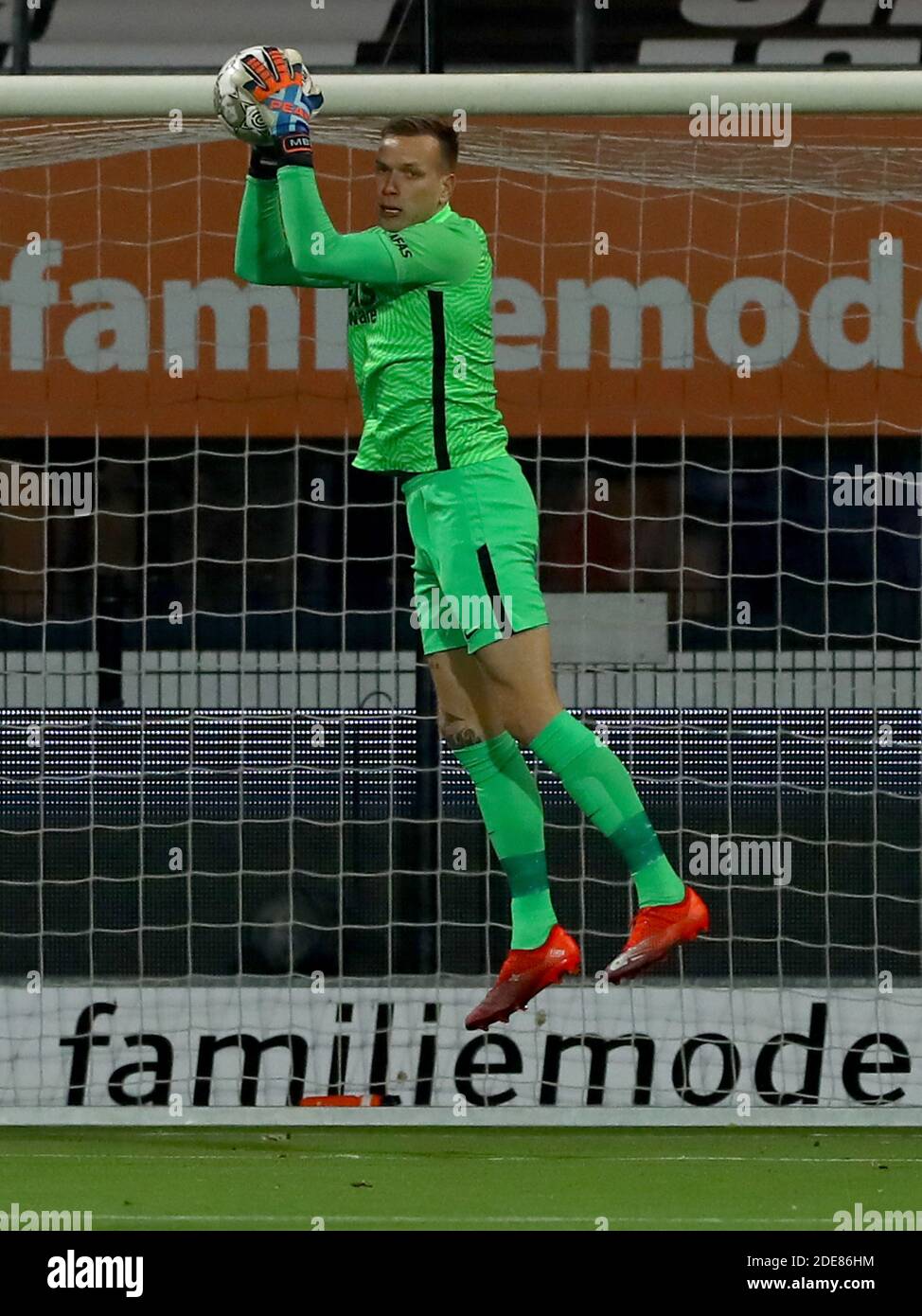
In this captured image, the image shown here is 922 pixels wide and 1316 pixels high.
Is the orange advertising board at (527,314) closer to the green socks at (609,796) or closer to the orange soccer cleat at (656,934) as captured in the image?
the green socks at (609,796)

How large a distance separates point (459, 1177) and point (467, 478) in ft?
6.68

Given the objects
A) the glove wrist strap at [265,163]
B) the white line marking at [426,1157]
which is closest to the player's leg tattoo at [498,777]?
the glove wrist strap at [265,163]

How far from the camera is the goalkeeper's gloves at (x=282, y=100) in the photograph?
393 centimetres

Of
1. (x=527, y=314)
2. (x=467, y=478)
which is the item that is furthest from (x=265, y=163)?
(x=527, y=314)

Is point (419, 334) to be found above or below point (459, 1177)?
above

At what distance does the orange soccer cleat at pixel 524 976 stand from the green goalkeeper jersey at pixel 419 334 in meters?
1.04

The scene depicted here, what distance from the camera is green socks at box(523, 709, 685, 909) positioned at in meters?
4.11

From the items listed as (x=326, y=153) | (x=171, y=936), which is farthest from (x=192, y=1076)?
(x=326, y=153)

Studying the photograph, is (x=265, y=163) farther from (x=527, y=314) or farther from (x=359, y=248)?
(x=527, y=314)

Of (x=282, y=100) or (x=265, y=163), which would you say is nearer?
(x=282, y=100)

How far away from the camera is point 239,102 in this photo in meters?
3.93

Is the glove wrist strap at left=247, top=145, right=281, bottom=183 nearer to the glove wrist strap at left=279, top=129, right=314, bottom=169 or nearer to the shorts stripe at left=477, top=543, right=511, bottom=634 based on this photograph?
the glove wrist strap at left=279, top=129, right=314, bottom=169

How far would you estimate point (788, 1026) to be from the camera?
259 inches

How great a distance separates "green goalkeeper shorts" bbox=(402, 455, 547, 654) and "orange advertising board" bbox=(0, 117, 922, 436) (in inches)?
200
